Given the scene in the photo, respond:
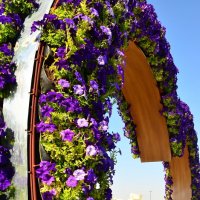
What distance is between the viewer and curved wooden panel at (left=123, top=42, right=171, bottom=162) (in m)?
7.78

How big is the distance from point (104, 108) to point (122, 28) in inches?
44.3

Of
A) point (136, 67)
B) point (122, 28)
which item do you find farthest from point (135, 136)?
point (122, 28)

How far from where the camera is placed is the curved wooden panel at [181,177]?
1126 cm

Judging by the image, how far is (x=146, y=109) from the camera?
8711 mm

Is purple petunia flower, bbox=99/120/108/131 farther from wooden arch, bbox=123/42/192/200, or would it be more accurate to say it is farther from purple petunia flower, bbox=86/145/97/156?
wooden arch, bbox=123/42/192/200

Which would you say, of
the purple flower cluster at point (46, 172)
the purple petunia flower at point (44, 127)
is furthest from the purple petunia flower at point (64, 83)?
the purple flower cluster at point (46, 172)

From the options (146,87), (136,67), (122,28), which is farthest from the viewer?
(146,87)

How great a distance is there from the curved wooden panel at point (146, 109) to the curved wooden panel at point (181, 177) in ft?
6.81

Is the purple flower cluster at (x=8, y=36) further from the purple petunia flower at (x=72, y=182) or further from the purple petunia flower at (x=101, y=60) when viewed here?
the purple petunia flower at (x=72, y=182)

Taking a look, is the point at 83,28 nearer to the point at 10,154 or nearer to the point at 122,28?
the point at 122,28

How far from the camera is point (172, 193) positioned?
450 inches

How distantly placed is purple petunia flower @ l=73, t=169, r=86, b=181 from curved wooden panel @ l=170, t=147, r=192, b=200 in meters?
8.15

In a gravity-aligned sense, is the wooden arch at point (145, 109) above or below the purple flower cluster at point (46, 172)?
above

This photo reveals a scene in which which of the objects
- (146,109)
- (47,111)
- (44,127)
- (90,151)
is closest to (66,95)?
(47,111)
